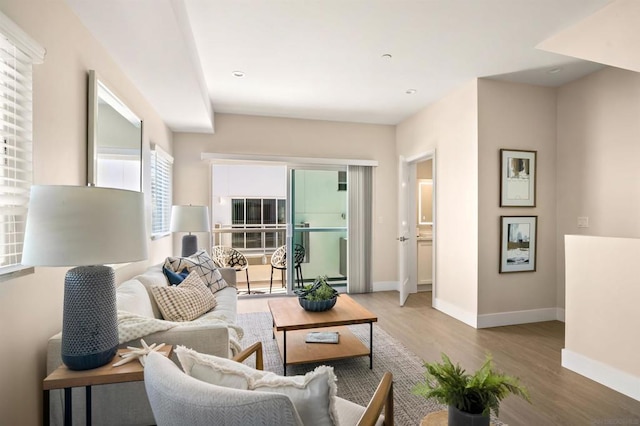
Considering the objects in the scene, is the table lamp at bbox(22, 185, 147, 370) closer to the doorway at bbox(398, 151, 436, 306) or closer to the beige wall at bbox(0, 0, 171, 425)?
the beige wall at bbox(0, 0, 171, 425)

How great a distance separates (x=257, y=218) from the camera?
8469 millimetres

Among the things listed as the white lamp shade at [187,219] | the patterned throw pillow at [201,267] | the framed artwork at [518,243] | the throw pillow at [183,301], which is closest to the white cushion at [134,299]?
the throw pillow at [183,301]

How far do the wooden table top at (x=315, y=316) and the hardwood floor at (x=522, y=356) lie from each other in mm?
752

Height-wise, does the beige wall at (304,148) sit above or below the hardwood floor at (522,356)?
above

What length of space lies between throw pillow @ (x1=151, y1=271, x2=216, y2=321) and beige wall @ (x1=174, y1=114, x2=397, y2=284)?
2.28m

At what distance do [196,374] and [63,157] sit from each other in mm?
1550

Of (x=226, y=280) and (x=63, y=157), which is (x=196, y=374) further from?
(x=226, y=280)

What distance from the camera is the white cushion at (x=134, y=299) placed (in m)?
1.93

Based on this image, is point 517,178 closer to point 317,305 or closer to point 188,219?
point 317,305

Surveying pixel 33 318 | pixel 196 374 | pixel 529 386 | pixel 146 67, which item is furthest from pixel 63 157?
pixel 529 386

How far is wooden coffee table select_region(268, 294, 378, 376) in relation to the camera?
2.39 meters

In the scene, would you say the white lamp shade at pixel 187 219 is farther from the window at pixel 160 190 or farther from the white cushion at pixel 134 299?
the white cushion at pixel 134 299

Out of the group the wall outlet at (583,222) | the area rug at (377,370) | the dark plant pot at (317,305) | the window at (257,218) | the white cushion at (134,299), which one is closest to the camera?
the white cushion at (134,299)

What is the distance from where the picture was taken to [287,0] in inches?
87.4
